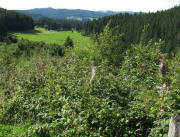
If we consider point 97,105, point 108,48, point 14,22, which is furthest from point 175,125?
point 14,22

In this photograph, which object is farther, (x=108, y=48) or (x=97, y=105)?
(x=108, y=48)

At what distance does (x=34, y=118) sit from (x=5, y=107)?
171 centimetres

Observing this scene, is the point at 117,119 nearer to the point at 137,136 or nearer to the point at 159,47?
the point at 137,136

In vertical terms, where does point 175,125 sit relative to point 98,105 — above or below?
above

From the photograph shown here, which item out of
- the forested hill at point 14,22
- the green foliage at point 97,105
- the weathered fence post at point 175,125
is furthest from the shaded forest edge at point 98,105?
the forested hill at point 14,22

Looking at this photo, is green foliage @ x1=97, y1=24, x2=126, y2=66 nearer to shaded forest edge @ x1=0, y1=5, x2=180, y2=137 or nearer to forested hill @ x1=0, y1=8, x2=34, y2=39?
shaded forest edge @ x1=0, y1=5, x2=180, y2=137

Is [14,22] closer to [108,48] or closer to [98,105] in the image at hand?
[108,48]

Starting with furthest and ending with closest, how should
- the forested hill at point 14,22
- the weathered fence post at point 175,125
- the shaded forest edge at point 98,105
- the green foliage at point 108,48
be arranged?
1. the forested hill at point 14,22
2. the green foliage at point 108,48
3. the shaded forest edge at point 98,105
4. the weathered fence post at point 175,125

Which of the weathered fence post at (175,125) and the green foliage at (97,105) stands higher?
the weathered fence post at (175,125)

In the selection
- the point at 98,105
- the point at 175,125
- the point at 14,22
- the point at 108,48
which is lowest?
the point at 98,105

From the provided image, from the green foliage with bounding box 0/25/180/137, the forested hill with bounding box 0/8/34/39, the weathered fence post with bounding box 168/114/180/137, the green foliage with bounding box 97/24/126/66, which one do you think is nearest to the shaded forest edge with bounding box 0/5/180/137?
the green foliage with bounding box 0/25/180/137

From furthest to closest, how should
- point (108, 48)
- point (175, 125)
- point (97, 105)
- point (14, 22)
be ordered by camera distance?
1. point (14, 22)
2. point (108, 48)
3. point (97, 105)
4. point (175, 125)

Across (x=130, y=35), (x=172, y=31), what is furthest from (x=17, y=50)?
(x=172, y=31)

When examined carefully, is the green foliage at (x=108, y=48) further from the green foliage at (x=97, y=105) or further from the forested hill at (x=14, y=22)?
the forested hill at (x=14, y=22)
